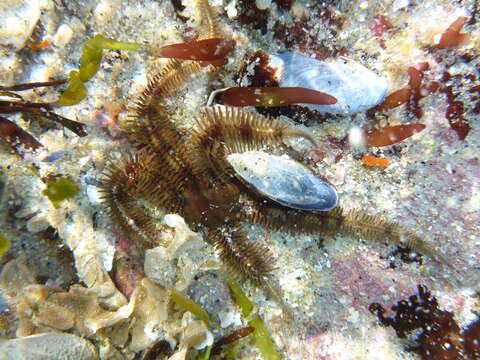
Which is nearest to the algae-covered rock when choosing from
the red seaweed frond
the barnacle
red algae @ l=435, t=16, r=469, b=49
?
the barnacle

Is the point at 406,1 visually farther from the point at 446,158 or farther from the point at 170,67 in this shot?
the point at 170,67

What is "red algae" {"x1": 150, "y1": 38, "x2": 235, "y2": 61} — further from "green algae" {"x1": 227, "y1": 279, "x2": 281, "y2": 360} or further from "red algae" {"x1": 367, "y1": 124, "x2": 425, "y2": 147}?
"green algae" {"x1": 227, "y1": 279, "x2": 281, "y2": 360}

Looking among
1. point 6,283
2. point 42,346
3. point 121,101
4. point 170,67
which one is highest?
point 170,67

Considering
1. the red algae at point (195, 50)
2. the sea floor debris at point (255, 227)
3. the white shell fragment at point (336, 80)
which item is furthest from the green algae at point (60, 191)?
the white shell fragment at point (336, 80)

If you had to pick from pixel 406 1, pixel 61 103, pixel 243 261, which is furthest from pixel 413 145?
pixel 61 103

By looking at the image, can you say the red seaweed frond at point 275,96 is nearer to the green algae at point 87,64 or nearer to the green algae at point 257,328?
the green algae at point 87,64

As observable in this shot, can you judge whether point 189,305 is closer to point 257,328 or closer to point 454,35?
point 257,328
